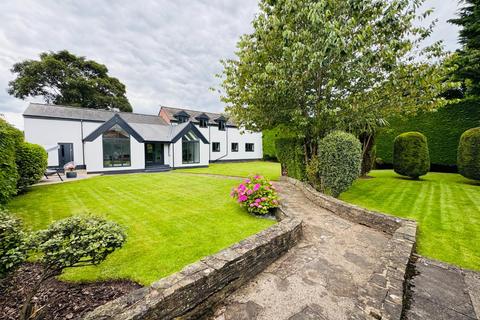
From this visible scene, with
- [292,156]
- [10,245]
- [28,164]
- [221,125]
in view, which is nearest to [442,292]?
[10,245]

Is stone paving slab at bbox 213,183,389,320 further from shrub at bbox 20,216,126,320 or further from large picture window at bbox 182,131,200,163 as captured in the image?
large picture window at bbox 182,131,200,163

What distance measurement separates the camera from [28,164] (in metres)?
8.27

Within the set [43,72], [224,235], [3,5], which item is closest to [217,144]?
[3,5]

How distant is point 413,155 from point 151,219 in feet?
44.7

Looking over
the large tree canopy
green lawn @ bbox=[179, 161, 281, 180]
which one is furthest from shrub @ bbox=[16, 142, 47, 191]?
the large tree canopy

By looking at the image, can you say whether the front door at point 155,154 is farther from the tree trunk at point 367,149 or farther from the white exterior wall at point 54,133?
the tree trunk at point 367,149

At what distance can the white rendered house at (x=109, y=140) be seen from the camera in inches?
615

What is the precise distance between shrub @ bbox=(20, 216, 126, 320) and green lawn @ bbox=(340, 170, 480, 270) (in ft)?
19.4

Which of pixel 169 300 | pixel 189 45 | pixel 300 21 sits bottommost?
pixel 169 300

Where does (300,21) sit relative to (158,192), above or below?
above

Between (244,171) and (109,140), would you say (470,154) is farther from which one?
(109,140)

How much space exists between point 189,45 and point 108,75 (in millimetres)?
26642

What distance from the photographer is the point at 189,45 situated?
14.3 m

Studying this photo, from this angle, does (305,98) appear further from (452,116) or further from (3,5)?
(3,5)
